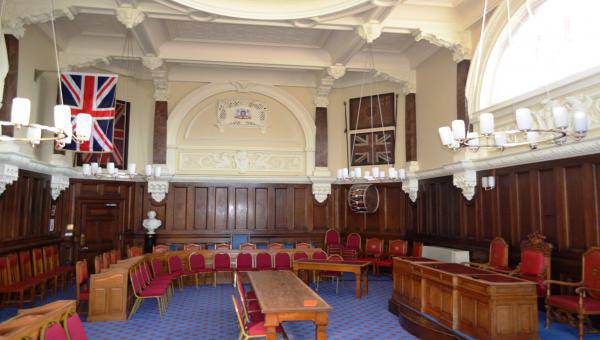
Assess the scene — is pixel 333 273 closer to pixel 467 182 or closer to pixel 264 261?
pixel 264 261

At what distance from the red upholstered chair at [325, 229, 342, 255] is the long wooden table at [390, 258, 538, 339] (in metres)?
5.41

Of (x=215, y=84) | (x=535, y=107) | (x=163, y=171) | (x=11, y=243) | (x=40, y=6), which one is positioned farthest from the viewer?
(x=215, y=84)

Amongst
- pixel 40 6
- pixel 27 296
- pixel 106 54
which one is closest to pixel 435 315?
pixel 27 296

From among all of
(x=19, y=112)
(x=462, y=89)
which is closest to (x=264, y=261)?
(x=462, y=89)

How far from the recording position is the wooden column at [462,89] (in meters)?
9.92

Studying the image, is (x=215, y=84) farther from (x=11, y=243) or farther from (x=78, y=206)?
(x=11, y=243)

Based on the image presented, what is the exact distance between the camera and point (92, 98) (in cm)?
937

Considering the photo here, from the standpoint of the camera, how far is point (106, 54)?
464 inches

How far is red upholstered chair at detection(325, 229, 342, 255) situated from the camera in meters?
13.6

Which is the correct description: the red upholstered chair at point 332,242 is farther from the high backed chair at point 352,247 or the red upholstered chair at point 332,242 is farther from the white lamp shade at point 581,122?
the white lamp shade at point 581,122

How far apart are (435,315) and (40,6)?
9385mm

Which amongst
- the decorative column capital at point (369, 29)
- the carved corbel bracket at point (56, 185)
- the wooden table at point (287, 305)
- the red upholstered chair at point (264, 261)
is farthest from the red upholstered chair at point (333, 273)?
the carved corbel bracket at point (56, 185)

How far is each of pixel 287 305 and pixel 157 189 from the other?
8.68 metres

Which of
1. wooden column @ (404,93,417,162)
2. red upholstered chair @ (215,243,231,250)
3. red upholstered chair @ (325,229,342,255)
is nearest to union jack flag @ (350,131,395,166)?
wooden column @ (404,93,417,162)
